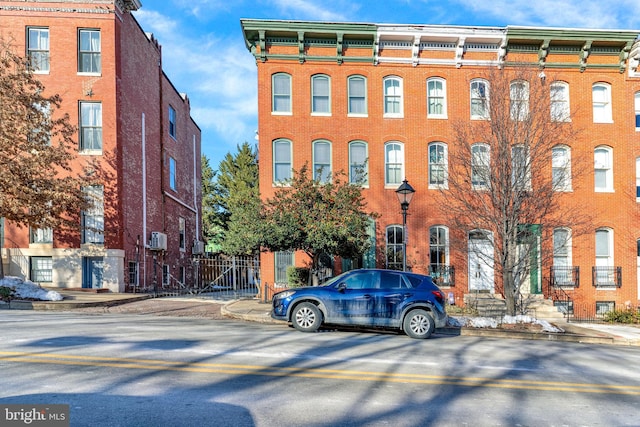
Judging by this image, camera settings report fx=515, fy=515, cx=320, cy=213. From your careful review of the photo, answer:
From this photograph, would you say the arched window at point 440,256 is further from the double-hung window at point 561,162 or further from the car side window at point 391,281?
the car side window at point 391,281

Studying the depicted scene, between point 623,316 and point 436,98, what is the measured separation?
37.5ft

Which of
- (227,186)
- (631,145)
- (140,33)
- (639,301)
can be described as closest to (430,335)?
(639,301)

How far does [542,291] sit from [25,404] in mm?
20777

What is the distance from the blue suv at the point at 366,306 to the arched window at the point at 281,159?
32.8 ft

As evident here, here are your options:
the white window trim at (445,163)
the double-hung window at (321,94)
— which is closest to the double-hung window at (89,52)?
the double-hung window at (321,94)

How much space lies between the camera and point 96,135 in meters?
22.9

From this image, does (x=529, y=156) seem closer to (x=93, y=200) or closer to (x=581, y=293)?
(x=581, y=293)

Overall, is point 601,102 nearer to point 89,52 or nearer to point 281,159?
point 281,159

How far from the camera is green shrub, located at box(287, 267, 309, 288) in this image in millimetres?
20281

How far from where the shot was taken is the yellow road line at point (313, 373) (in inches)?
289

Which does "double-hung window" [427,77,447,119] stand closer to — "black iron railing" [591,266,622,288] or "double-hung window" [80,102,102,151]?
"black iron railing" [591,266,622,288]

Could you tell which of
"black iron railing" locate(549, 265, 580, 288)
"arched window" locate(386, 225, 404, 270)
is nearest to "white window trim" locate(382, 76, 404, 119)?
"arched window" locate(386, 225, 404, 270)

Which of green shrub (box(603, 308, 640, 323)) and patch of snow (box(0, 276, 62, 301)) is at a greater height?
patch of snow (box(0, 276, 62, 301))

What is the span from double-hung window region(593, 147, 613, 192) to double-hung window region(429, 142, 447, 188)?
22.5 ft
